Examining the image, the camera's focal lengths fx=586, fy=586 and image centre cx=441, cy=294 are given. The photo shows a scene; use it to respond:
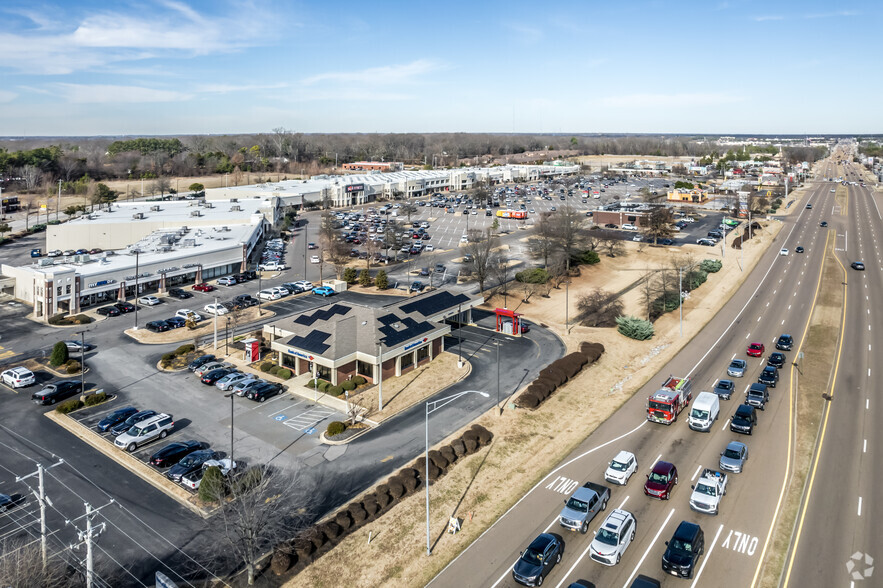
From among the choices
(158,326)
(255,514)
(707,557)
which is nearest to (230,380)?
(158,326)

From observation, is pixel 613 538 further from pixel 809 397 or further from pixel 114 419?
pixel 114 419

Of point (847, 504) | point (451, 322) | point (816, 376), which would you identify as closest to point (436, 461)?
point (847, 504)

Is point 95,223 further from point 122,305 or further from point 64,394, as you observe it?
point 64,394

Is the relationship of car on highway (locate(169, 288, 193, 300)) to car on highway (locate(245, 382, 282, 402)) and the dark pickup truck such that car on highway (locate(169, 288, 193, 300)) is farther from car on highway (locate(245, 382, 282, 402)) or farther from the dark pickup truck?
the dark pickup truck

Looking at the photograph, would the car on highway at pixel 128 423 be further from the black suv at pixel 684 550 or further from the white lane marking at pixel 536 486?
the black suv at pixel 684 550

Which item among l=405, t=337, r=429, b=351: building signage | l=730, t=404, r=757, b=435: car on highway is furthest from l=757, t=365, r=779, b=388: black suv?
l=405, t=337, r=429, b=351: building signage

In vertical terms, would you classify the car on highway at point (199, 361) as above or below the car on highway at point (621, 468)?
above

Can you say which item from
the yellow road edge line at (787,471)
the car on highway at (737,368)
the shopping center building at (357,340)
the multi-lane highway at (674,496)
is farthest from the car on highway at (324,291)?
the yellow road edge line at (787,471)
